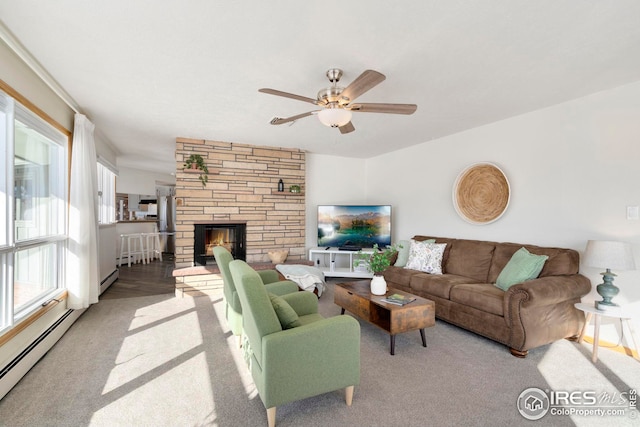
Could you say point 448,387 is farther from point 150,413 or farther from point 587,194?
point 587,194

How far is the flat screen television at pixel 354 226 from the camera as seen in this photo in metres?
5.45

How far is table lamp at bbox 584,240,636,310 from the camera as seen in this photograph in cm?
253

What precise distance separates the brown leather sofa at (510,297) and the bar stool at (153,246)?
6.38 m

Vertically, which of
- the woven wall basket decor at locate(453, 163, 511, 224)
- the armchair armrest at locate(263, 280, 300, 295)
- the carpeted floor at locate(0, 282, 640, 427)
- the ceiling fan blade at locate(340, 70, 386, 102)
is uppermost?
the ceiling fan blade at locate(340, 70, 386, 102)

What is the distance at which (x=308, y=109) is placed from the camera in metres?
3.37

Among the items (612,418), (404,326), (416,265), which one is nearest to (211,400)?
(404,326)

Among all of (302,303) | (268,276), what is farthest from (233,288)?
(302,303)

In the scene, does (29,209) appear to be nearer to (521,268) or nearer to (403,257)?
(403,257)

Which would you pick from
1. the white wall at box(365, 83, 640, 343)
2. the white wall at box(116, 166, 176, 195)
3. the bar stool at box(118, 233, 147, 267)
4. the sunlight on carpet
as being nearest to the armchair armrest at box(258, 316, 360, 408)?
the sunlight on carpet

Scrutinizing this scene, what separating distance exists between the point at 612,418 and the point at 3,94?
15.5 ft

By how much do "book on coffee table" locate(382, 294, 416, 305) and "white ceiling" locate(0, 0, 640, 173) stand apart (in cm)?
206

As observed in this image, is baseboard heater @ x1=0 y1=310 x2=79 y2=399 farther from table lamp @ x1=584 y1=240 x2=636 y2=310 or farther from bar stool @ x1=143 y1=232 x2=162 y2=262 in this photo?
table lamp @ x1=584 y1=240 x2=636 y2=310

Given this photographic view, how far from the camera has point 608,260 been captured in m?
2.57

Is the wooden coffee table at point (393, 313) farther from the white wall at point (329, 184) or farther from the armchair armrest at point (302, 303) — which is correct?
the white wall at point (329, 184)
